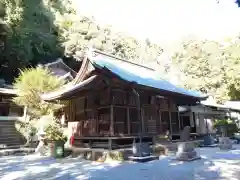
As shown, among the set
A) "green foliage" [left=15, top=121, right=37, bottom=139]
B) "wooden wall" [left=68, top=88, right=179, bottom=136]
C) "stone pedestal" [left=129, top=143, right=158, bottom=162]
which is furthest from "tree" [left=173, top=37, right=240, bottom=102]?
"green foliage" [left=15, top=121, right=37, bottom=139]

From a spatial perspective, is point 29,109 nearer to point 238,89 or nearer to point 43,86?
point 43,86

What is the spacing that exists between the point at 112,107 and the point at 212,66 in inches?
1190

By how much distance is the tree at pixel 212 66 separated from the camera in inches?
936

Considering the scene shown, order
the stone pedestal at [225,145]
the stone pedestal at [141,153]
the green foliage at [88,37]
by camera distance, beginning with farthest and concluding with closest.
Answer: the green foliage at [88,37]
the stone pedestal at [225,145]
the stone pedestal at [141,153]

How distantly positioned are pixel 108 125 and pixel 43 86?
578 cm

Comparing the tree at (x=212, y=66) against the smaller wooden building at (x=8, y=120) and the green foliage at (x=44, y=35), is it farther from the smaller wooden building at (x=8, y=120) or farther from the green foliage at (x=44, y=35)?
the smaller wooden building at (x=8, y=120)

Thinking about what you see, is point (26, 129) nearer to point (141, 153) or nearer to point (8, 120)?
point (8, 120)

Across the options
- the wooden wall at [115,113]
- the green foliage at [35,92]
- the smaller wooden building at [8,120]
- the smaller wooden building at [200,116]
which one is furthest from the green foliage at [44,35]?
the smaller wooden building at [200,116]

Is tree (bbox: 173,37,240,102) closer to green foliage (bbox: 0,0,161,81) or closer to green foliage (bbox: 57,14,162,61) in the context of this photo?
green foliage (bbox: 0,0,161,81)

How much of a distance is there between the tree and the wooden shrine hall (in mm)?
8960

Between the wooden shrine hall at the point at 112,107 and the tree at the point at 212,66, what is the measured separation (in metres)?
8.96

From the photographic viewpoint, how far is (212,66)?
3900cm

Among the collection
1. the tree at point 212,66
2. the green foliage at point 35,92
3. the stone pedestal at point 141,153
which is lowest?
the stone pedestal at point 141,153

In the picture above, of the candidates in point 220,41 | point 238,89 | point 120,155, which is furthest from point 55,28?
point 220,41
